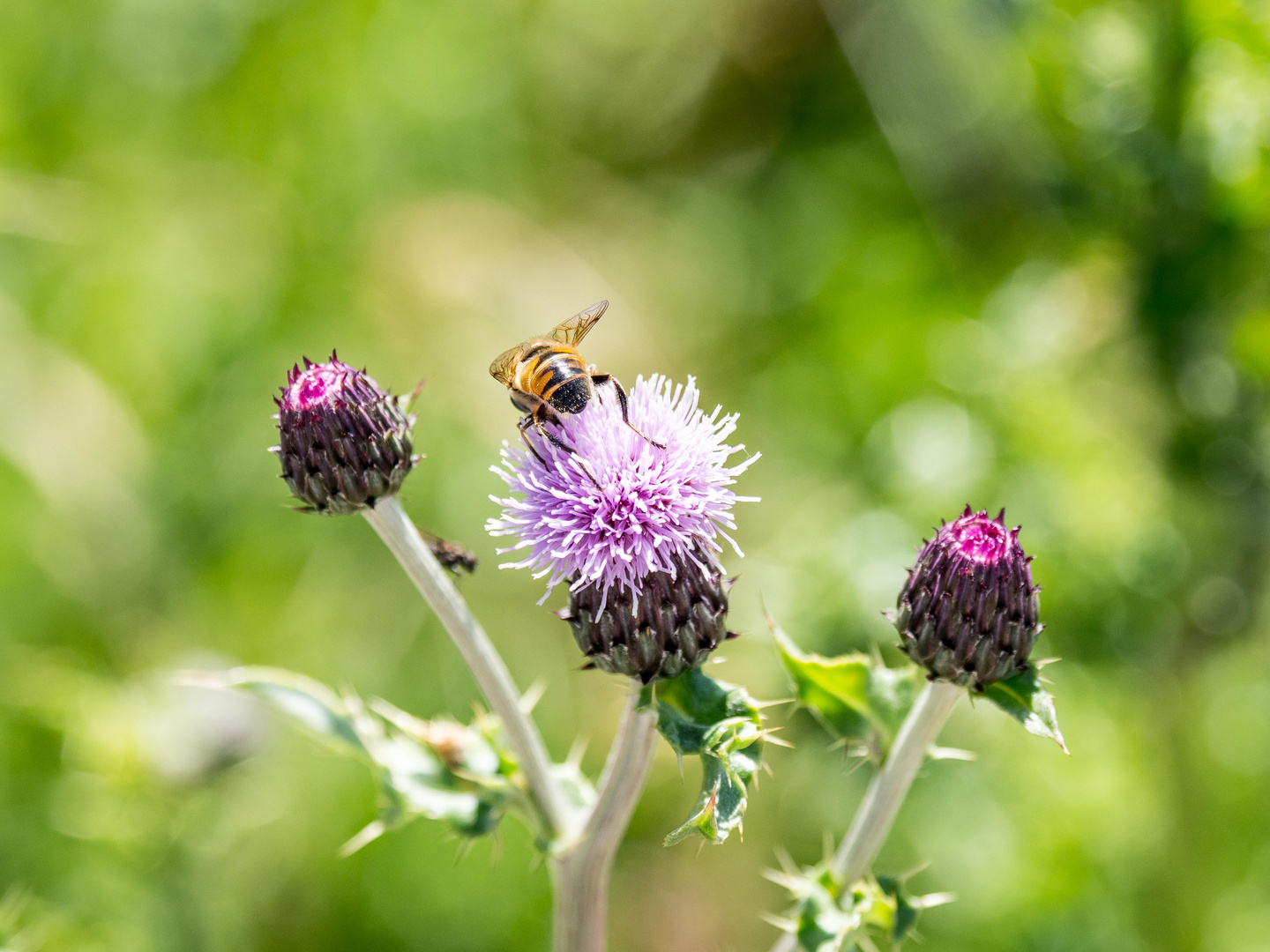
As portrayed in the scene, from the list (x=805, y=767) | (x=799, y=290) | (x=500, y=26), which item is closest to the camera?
(x=805, y=767)

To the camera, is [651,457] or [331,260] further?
[331,260]

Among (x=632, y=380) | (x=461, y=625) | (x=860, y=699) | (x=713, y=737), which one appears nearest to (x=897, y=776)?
(x=860, y=699)

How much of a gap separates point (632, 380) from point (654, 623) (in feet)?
13.2

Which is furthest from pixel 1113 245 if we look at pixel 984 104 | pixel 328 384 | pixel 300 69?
pixel 300 69

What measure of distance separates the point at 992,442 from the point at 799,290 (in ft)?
8.55

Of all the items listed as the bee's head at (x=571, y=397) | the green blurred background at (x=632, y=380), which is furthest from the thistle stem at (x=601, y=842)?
the green blurred background at (x=632, y=380)

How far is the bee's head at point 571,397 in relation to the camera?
252cm

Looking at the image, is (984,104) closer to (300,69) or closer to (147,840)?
(300,69)

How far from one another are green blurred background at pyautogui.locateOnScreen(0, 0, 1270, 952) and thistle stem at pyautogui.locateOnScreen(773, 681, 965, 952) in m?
2.06

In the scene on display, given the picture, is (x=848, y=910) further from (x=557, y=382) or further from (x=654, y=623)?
(x=557, y=382)

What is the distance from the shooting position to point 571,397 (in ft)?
8.29

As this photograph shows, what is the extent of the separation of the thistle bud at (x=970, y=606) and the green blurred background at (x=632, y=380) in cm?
200

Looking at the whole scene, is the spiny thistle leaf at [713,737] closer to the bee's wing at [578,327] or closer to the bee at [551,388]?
the bee at [551,388]

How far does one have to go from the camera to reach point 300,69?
673 cm
